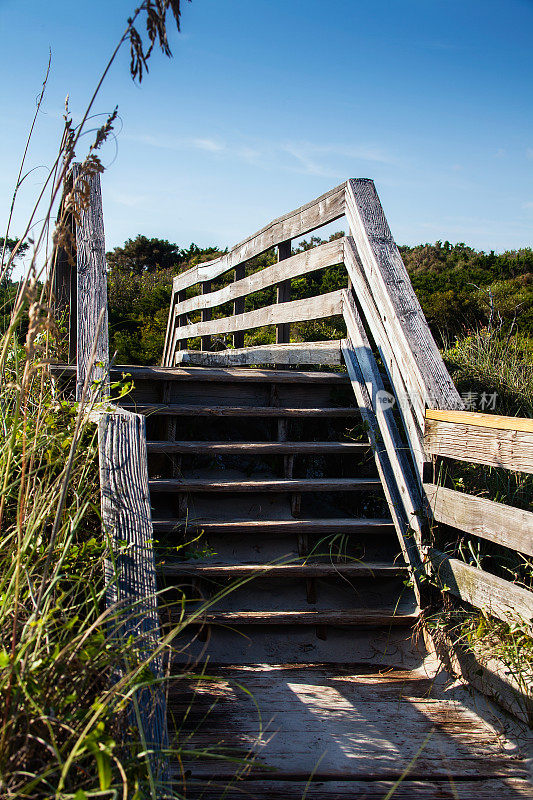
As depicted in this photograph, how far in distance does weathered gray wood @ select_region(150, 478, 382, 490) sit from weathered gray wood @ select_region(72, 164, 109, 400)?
0.75 metres

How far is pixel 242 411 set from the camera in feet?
11.7

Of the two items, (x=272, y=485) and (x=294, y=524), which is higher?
(x=272, y=485)

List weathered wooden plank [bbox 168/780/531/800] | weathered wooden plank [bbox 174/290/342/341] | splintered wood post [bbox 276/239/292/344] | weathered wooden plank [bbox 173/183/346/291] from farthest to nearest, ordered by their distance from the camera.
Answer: splintered wood post [bbox 276/239/292/344]
weathered wooden plank [bbox 174/290/342/341]
weathered wooden plank [bbox 173/183/346/291]
weathered wooden plank [bbox 168/780/531/800]

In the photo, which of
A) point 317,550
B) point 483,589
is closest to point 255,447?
point 317,550

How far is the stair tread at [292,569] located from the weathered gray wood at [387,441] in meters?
0.16

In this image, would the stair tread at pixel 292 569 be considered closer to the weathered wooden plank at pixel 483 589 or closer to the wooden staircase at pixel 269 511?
the wooden staircase at pixel 269 511

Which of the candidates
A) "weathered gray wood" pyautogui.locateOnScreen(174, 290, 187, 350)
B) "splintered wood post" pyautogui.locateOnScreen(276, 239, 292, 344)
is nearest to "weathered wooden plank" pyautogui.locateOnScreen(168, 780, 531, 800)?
"splintered wood post" pyautogui.locateOnScreen(276, 239, 292, 344)

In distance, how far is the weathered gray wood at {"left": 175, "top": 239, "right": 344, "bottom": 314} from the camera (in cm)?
383

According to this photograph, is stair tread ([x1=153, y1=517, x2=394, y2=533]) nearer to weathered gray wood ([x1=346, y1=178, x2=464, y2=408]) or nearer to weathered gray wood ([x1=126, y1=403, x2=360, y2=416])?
weathered gray wood ([x1=126, y1=403, x2=360, y2=416])

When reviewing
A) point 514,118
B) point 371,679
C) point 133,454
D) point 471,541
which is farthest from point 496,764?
point 514,118

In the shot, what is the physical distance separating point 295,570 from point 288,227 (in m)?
2.49

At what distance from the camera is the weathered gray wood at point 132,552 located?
131 centimetres

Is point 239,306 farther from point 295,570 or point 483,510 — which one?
point 483,510

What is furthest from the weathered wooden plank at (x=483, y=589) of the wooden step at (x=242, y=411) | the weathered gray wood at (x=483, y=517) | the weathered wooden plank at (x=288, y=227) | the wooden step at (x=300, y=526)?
the weathered wooden plank at (x=288, y=227)
